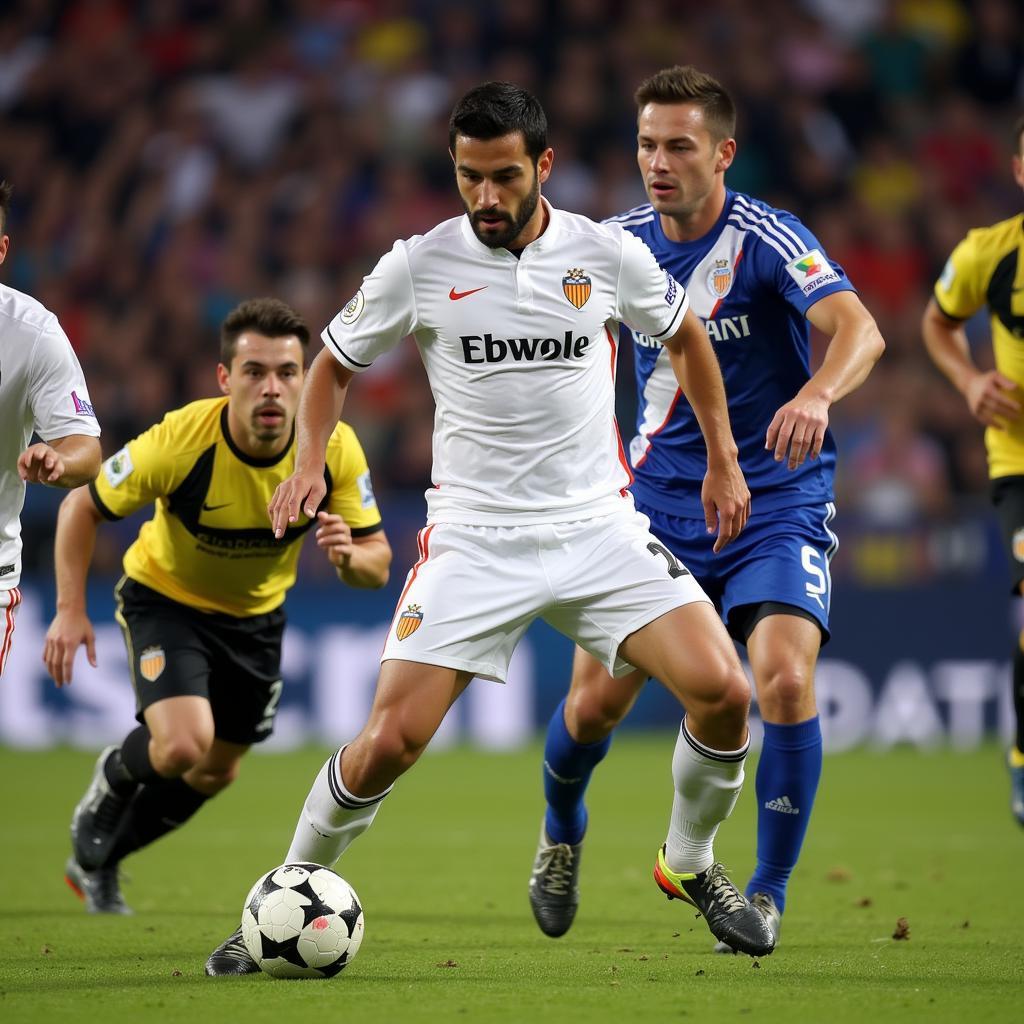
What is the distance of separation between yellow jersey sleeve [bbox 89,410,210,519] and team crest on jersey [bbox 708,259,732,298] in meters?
2.03

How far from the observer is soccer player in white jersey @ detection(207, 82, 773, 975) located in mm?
4750

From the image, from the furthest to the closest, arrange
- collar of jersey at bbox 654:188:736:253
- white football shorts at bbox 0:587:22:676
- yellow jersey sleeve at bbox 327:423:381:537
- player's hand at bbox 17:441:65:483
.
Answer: yellow jersey sleeve at bbox 327:423:381:537, collar of jersey at bbox 654:188:736:253, white football shorts at bbox 0:587:22:676, player's hand at bbox 17:441:65:483

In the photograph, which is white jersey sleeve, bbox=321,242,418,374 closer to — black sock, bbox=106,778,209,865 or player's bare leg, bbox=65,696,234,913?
player's bare leg, bbox=65,696,234,913

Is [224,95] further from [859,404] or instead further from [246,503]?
[246,503]

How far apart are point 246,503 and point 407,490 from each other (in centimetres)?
681

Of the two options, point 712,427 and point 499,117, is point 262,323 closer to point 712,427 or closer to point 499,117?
point 499,117

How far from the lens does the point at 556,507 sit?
493 centimetres

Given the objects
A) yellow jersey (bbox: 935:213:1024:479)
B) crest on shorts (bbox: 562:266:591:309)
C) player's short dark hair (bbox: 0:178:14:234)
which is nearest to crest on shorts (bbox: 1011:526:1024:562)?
yellow jersey (bbox: 935:213:1024:479)

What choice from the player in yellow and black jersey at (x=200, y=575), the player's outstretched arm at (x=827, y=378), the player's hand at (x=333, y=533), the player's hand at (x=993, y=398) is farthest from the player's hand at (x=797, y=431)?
the player's hand at (x=993, y=398)

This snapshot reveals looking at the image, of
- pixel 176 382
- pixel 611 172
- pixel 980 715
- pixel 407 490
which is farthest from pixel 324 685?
pixel 611 172

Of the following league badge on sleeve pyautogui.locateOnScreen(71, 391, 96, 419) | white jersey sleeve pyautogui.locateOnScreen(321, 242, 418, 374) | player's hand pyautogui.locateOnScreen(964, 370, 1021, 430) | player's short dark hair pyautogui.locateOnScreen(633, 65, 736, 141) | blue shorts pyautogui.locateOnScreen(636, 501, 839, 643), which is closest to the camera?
white jersey sleeve pyautogui.locateOnScreen(321, 242, 418, 374)

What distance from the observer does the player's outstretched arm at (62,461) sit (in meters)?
4.55

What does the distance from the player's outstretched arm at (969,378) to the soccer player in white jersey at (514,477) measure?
221cm

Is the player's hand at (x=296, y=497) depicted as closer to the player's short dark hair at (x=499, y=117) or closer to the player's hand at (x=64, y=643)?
the player's short dark hair at (x=499, y=117)
